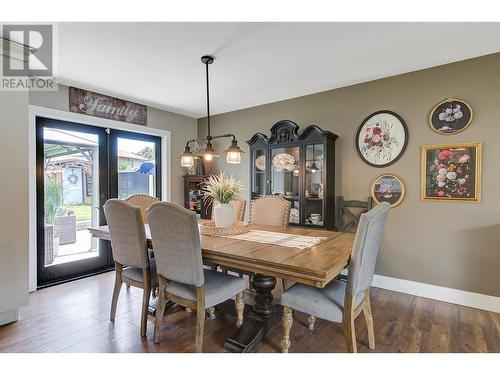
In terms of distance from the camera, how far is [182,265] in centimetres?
173

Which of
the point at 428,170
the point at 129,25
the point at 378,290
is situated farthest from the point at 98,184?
the point at 428,170

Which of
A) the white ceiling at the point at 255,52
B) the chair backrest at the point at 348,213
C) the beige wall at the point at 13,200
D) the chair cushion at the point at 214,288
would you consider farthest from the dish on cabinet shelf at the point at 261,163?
the beige wall at the point at 13,200

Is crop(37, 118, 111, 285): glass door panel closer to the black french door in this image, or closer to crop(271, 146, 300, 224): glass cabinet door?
the black french door

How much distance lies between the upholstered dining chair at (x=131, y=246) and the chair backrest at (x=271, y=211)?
126 cm

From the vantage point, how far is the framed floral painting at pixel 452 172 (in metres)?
2.46

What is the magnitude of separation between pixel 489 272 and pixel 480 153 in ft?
3.68

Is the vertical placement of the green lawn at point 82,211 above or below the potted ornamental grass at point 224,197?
below

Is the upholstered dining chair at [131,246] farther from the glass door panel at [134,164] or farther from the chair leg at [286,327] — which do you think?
the glass door panel at [134,164]

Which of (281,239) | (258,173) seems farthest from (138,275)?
(258,173)

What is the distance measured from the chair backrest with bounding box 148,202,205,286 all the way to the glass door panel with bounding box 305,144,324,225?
6.32 feet

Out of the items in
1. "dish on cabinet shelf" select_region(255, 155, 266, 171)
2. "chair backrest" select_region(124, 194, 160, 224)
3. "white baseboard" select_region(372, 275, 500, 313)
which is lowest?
"white baseboard" select_region(372, 275, 500, 313)

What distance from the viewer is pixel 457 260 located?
2572 millimetres

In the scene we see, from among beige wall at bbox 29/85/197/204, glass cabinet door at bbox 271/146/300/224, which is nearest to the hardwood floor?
glass cabinet door at bbox 271/146/300/224

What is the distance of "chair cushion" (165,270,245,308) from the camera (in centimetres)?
179
